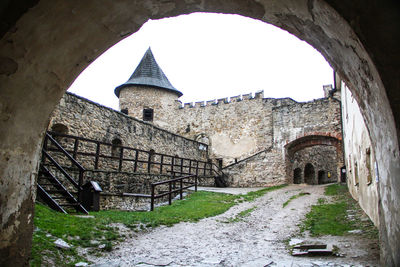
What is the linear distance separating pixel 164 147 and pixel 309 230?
11779mm

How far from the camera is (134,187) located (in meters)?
10.5

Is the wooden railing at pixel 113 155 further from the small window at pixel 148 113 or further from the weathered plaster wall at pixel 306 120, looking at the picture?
the small window at pixel 148 113

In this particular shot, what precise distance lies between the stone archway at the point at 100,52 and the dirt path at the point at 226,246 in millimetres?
1473

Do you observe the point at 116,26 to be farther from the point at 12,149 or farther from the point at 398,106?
the point at 398,106

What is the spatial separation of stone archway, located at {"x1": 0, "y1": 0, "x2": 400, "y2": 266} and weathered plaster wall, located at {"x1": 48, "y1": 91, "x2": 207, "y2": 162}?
8341 mm

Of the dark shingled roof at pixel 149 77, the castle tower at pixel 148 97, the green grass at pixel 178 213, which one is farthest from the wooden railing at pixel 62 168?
the dark shingled roof at pixel 149 77

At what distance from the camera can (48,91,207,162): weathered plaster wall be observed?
10844mm

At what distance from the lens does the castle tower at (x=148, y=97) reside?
2442cm

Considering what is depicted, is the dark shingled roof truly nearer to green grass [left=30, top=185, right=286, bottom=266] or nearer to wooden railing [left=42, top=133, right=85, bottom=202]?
green grass [left=30, top=185, right=286, bottom=266]

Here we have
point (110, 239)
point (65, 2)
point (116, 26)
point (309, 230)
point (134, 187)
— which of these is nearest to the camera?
point (65, 2)

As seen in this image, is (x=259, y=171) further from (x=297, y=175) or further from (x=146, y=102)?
(x=146, y=102)

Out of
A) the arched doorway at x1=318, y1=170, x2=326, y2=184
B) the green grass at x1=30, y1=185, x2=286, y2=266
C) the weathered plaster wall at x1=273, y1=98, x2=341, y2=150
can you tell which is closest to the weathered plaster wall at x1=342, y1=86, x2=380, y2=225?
the green grass at x1=30, y1=185, x2=286, y2=266

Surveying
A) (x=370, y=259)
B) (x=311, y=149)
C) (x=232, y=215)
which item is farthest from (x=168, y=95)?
(x=370, y=259)

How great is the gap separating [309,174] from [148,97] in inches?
564
